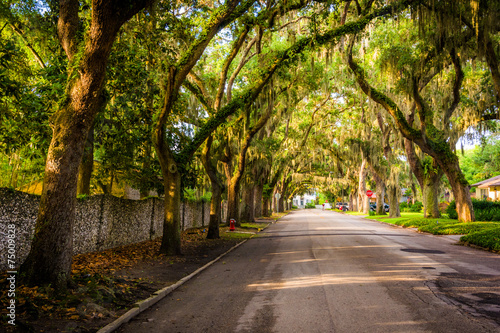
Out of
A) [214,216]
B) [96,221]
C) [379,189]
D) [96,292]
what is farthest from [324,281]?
[379,189]

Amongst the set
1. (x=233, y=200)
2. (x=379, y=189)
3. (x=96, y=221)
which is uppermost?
(x=379, y=189)

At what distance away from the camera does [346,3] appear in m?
15.0

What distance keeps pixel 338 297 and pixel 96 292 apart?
4.08m

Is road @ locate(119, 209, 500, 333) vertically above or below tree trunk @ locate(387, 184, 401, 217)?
below

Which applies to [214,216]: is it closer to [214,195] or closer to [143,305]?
[214,195]

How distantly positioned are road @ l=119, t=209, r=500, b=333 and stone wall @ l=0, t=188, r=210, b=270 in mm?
3850

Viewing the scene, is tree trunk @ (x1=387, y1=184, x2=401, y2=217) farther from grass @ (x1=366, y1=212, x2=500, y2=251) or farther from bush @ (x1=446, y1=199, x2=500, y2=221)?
grass @ (x1=366, y1=212, x2=500, y2=251)

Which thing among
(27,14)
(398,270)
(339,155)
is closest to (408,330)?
(398,270)

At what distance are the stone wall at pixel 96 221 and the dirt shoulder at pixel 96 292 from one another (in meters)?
0.69

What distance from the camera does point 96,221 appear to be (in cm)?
1135

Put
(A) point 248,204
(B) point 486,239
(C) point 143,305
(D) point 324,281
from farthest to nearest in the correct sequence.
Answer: (A) point 248,204 < (B) point 486,239 < (D) point 324,281 < (C) point 143,305

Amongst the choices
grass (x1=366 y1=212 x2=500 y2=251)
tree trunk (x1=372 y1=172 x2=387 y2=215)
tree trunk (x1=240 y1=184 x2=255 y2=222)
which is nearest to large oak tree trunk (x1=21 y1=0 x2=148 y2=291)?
grass (x1=366 y1=212 x2=500 y2=251)

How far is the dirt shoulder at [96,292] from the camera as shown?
15.7 feet

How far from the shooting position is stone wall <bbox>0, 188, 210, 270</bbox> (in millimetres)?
7680
